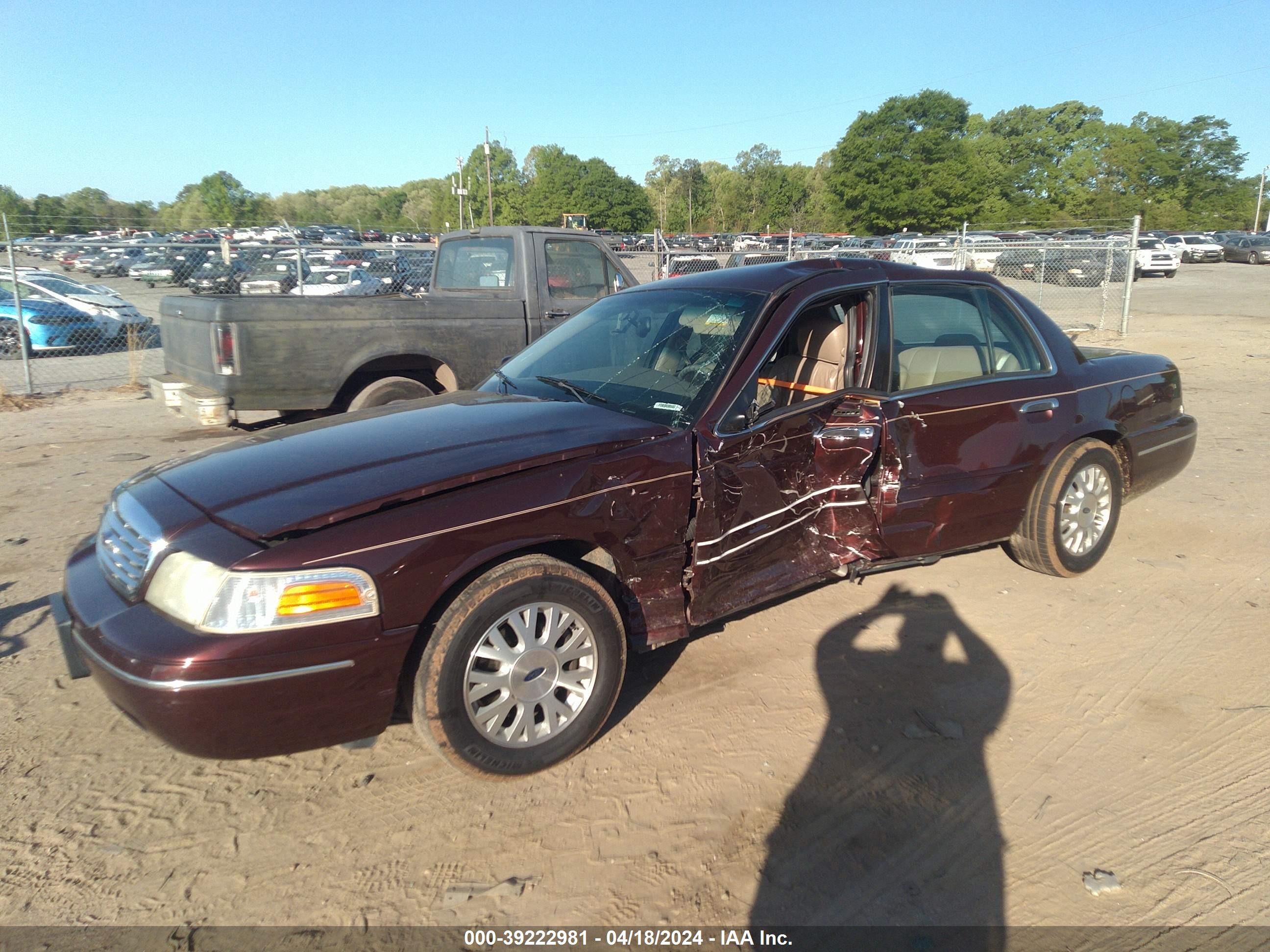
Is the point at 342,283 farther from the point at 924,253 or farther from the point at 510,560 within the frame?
the point at 510,560

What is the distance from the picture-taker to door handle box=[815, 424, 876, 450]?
382cm

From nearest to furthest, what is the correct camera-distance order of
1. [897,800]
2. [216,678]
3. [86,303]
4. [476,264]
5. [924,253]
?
[216,678] < [897,800] < [476,264] < [86,303] < [924,253]

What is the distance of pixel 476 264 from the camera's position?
8.06 m

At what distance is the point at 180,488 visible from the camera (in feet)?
9.94

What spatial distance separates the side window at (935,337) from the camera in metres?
4.20

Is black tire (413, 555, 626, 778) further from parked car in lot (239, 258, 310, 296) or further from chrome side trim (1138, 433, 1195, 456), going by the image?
parked car in lot (239, 258, 310, 296)

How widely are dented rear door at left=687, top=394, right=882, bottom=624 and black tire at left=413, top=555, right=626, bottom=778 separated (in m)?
0.50

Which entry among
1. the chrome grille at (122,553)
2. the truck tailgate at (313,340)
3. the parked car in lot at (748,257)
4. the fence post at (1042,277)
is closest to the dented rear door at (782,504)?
the chrome grille at (122,553)

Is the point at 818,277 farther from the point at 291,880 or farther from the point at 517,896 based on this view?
the point at 291,880

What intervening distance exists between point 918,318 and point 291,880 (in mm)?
3725

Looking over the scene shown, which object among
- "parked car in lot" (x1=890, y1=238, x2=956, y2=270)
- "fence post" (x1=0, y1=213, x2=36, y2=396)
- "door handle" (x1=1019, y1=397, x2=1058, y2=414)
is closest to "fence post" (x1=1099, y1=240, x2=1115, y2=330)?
"parked car in lot" (x1=890, y1=238, x2=956, y2=270)

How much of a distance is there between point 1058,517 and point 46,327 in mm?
16153

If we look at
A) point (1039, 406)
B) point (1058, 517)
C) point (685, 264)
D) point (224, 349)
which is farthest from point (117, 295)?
point (1058, 517)

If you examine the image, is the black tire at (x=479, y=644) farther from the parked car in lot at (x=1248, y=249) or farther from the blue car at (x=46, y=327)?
the parked car in lot at (x=1248, y=249)
